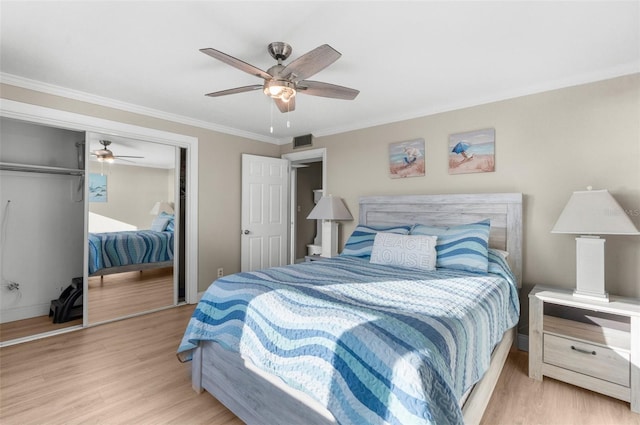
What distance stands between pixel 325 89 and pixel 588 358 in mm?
2637

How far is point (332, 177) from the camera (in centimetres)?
432

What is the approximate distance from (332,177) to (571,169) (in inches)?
104

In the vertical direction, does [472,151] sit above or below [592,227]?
above

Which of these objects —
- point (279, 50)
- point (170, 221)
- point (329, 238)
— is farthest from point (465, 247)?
point (170, 221)

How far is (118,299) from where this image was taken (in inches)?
148

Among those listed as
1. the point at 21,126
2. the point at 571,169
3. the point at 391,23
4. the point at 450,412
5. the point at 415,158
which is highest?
the point at 391,23

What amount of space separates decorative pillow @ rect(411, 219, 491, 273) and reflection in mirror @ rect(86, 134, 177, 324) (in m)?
3.23

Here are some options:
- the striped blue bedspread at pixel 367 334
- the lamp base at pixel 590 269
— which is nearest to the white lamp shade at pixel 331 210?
the striped blue bedspread at pixel 367 334

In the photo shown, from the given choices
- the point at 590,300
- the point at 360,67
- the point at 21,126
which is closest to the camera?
the point at 590,300

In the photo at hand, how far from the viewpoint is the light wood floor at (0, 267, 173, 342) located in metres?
3.11

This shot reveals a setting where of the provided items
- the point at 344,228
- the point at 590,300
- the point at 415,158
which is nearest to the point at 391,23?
the point at 415,158

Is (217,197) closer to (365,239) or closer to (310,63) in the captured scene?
(365,239)

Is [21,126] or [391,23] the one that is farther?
[21,126]

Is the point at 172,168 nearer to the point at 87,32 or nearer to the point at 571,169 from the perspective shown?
the point at 87,32
